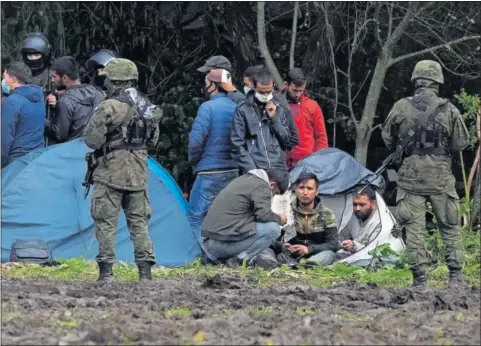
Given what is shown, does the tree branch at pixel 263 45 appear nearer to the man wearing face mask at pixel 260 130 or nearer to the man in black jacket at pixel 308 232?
the man wearing face mask at pixel 260 130

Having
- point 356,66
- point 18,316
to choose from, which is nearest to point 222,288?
point 18,316

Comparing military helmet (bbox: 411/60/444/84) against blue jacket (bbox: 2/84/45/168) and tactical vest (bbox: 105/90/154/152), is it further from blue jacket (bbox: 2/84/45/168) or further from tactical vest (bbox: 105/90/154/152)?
blue jacket (bbox: 2/84/45/168)

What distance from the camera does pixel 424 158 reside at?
9.52 m

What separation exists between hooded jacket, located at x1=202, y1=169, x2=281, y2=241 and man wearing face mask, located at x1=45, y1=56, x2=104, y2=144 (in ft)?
Answer: 5.77

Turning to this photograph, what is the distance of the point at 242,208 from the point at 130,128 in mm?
1990

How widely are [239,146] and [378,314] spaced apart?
13.3ft

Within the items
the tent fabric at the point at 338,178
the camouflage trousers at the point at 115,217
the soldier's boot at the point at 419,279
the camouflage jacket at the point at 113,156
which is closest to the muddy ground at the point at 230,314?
the camouflage trousers at the point at 115,217

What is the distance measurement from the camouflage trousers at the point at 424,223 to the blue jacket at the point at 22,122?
4139 mm

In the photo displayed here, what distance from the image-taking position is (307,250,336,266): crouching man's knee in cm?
1113

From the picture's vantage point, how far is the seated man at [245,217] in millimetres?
11039

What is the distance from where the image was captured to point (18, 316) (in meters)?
7.40

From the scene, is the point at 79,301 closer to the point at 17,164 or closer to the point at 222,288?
the point at 222,288

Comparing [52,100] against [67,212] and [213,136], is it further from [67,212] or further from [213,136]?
[213,136]

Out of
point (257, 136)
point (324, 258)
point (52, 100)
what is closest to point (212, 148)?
point (257, 136)
